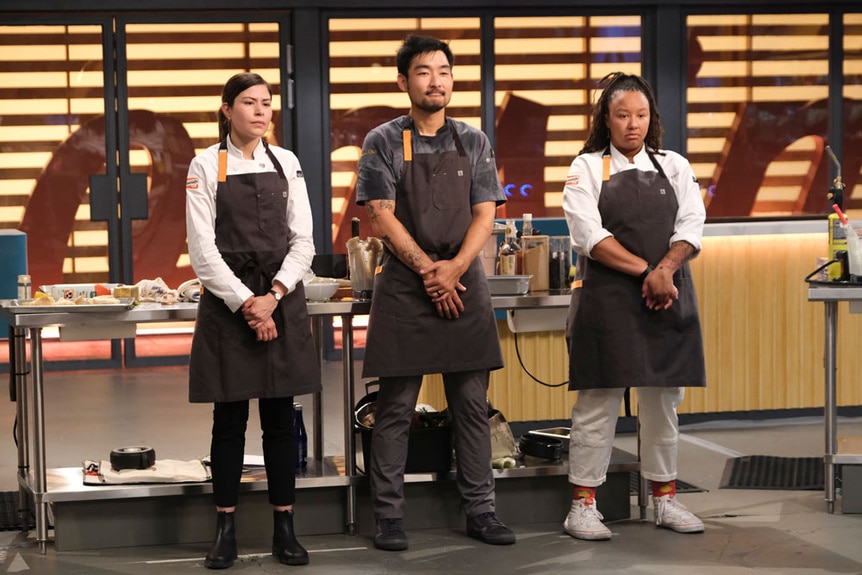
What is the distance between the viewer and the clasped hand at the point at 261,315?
3967 mm

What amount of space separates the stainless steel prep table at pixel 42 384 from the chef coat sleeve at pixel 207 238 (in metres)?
0.28

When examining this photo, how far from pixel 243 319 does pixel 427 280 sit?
23.6 inches

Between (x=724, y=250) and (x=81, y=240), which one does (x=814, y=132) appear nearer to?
(x=724, y=250)

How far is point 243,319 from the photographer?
13.2 feet

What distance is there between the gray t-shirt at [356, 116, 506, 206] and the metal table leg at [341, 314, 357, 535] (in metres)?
0.50

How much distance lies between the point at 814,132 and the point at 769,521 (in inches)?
221

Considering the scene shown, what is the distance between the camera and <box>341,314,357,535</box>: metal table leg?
441 centimetres

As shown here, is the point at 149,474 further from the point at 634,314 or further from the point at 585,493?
the point at 634,314

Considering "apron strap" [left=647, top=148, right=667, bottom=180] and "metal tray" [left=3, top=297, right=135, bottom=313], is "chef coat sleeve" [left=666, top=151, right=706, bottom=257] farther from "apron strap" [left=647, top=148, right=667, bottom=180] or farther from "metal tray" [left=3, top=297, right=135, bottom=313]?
"metal tray" [left=3, top=297, right=135, bottom=313]

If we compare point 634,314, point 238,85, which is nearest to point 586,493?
point 634,314

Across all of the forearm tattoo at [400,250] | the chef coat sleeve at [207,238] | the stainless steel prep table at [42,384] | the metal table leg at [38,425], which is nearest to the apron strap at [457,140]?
the forearm tattoo at [400,250]

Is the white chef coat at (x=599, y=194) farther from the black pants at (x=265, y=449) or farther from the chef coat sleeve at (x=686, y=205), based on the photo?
the black pants at (x=265, y=449)

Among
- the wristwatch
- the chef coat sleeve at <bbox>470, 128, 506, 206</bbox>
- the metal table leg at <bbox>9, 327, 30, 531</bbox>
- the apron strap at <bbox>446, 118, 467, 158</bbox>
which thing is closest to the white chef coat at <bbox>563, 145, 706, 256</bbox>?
the wristwatch

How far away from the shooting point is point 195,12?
8.82m
